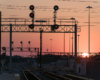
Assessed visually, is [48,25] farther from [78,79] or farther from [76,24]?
[78,79]

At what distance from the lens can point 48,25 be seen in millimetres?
46531

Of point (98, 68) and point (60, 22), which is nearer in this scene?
point (98, 68)

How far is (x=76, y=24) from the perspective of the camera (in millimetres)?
48875

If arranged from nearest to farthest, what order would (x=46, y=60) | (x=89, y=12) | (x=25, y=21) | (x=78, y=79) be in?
(x=78, y=79)
(x=25, y=21)
(x=89, y=12)
(x=46, y=60)

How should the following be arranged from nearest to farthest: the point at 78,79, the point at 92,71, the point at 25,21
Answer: the point at 78,79 → the point at 92,71 → the point at 25,21

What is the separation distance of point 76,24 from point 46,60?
13669 cm

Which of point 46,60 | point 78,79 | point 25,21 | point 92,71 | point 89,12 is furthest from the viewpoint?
point 46,60

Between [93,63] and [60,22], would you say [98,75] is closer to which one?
[93,63]

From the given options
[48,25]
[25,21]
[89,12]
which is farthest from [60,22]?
[89,12]

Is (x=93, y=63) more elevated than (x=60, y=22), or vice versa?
(x=60, y=22)

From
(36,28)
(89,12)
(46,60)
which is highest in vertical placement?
(89,12)

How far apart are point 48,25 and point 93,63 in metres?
14.2

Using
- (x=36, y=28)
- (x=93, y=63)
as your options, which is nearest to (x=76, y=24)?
(x=36, y=28)

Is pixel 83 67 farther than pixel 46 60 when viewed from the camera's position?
No
